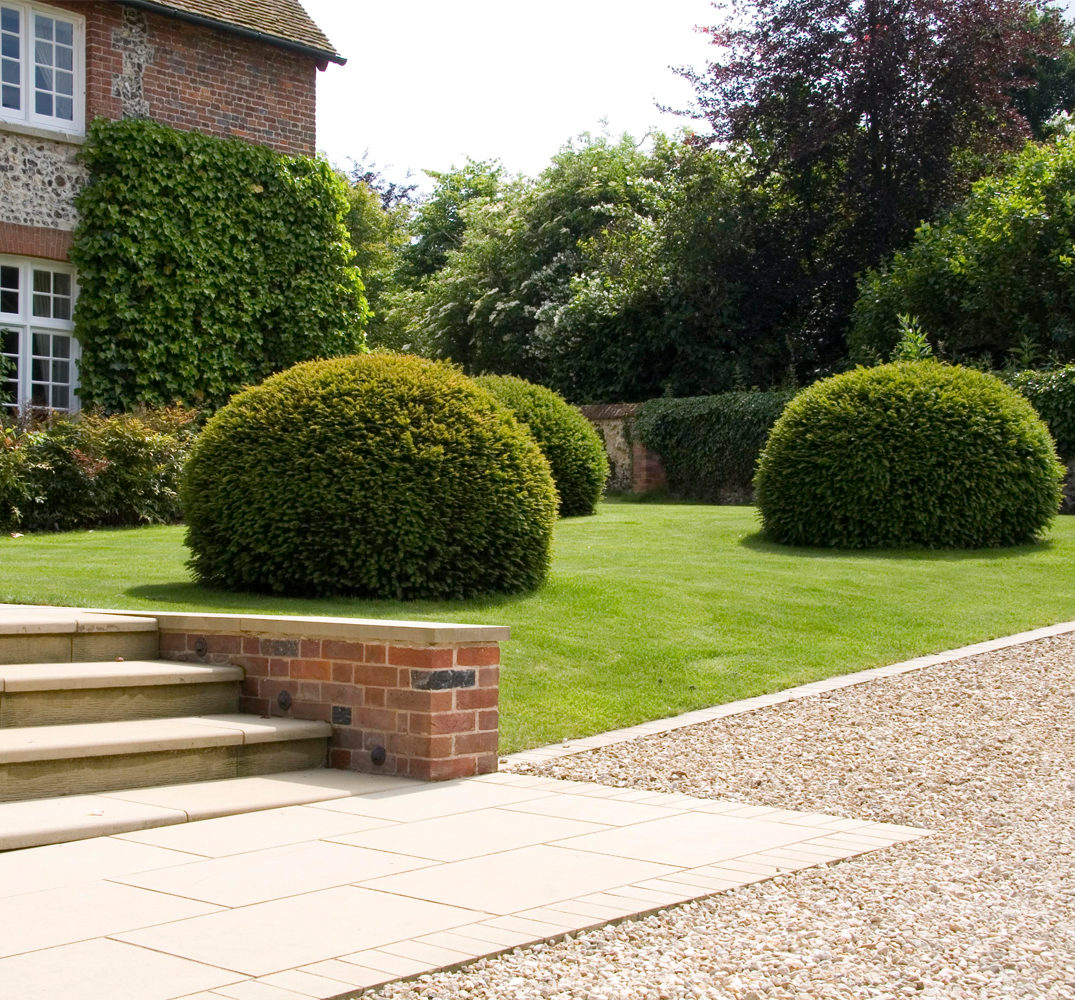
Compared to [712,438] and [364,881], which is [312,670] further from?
[712,438]

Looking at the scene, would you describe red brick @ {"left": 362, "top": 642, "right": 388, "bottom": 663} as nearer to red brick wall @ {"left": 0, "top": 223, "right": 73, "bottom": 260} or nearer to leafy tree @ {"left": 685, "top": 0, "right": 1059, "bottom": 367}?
red brick wall @ {"left": 0, "top": 223, "right": 73, "bottom": 260}

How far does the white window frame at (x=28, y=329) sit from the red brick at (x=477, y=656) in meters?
11.3

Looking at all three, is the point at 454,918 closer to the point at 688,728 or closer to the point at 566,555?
the point at 688,728

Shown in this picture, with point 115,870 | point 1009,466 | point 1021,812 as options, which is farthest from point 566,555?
point 115,870

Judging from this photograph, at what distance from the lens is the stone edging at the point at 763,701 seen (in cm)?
637

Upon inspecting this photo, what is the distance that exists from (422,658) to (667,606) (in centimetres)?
415

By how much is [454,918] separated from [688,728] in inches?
132

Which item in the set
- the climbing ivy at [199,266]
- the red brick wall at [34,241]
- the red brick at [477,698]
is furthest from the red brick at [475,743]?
the red brick wall at [34,241]

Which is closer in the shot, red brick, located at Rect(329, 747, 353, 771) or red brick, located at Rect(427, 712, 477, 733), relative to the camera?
red brick, located at Rect(427, 712, 477, 733)

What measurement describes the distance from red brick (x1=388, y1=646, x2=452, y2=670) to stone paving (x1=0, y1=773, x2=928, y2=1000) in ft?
1.65

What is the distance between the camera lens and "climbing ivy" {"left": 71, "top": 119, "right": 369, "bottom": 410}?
16.3 meters

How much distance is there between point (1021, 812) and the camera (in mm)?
5285

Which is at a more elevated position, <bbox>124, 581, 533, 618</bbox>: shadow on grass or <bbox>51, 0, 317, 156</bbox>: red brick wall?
<bbox>51, 0, 317, 156</bbox>: red brick wall

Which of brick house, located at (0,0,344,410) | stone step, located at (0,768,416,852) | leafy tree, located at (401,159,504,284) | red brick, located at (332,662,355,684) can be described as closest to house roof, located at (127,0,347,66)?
brick house, located at (0,0,344,410)
